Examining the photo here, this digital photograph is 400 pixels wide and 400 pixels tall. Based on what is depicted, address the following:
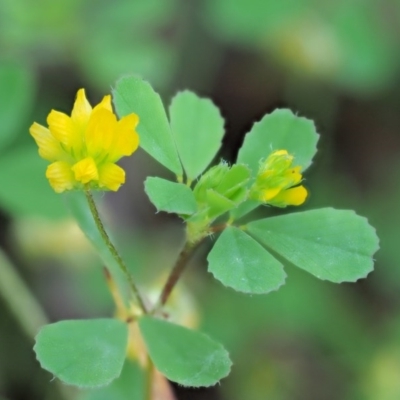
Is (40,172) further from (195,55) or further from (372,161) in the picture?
(372,161)

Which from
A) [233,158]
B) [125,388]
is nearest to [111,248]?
[125,388]

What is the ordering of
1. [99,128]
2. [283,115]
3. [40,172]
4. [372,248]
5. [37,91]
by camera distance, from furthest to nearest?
[37,91] < [40,172] < [283,115] < [372,248] < [99,128]

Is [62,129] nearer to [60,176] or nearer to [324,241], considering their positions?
[60,176]

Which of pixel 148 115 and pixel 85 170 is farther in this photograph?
pixel 148 115

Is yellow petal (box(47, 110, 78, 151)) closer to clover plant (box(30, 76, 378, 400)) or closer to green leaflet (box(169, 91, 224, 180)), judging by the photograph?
clover plant (box(30, 76, 378, 400))

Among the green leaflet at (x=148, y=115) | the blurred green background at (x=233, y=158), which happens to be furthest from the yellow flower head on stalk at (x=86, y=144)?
the blurred green background at (x=233, y=158)

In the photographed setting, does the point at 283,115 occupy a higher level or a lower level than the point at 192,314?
higher

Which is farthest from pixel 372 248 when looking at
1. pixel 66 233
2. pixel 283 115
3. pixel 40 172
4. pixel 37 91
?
pixel 37 91

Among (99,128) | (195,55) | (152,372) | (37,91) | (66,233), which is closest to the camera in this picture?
(99,128)
